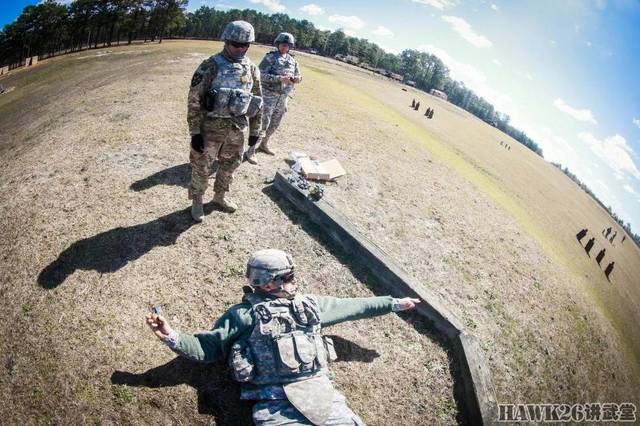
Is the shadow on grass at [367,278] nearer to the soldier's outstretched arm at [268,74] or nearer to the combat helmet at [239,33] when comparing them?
the soldier's outstretched arm at [268,74]

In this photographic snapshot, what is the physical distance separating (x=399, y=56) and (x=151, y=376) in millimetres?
141445

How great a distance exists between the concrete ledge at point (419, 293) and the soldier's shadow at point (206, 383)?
10.4ft

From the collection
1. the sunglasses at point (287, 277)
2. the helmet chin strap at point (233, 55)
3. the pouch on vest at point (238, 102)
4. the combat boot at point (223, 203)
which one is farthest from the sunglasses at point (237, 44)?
the sunglasses at point (287, 277)

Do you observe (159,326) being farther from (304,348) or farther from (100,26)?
(100,26)

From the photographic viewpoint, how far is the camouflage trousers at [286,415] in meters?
3.39

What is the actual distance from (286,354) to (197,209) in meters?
3.59

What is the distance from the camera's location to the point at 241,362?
3562 mm

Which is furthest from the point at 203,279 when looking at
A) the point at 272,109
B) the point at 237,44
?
the point at 272,109

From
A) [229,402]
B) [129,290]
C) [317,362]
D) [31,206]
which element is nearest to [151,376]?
[229,402]

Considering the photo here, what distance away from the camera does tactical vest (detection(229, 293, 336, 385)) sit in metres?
3.58

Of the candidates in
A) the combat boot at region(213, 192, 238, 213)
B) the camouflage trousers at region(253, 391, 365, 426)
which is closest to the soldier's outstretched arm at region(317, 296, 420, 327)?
the camouflage trousers at region(253, 391, 365, 426)

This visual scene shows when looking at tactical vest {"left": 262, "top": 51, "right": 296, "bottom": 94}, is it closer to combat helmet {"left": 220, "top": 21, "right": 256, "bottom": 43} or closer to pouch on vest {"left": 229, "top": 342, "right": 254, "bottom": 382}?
combat helmet {"left": 220, "top": 21, "right": 256, "bottom": 43}

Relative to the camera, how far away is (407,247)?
7.70 metres

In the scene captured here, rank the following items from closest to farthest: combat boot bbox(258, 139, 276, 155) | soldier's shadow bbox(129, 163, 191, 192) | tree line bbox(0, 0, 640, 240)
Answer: soldier's shadow bbox(129, 163, 191, 192), combat boot bbox(258, 139, 276, 155), tree line bbox(0, 0, 640, 240)
